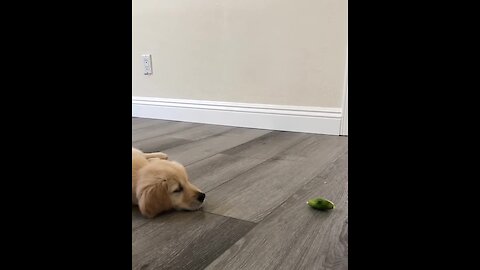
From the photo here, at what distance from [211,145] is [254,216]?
0.89 meters

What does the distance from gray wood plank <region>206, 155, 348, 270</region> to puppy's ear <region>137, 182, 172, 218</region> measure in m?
0.26

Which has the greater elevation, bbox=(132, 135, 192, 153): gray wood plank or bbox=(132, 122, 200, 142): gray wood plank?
bbox=(132, 122, 200, 142): gray wood plank

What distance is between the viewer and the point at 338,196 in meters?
1.09

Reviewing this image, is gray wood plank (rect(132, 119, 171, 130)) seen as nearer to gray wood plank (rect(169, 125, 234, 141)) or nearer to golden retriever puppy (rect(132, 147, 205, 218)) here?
gray wood plank (rect(169, 125, 234, 141))

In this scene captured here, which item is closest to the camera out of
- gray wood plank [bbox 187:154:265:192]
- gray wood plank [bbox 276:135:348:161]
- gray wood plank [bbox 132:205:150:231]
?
gray wood plank [bbox 132:205:150:231]

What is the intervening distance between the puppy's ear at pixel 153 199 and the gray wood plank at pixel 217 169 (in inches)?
8.4

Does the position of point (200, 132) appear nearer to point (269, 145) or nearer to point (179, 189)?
point (269, 145)

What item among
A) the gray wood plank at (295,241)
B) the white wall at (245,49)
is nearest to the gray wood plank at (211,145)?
the white wall at (245,49)

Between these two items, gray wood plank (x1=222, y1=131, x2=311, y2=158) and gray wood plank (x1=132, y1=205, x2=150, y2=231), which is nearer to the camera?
gray wood plank (x1=132, y1=205, x2=150, y2=231)

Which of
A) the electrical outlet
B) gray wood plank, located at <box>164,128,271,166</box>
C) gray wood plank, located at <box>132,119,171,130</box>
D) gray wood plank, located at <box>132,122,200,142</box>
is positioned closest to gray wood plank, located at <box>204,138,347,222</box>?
gray wood plank, located at <box>164,128,271,166</box>

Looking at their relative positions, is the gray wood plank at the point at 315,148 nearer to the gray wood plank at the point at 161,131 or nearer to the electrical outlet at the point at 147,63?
the gray wood plank at the point at 161,131

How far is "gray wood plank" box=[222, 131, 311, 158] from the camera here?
165cm
